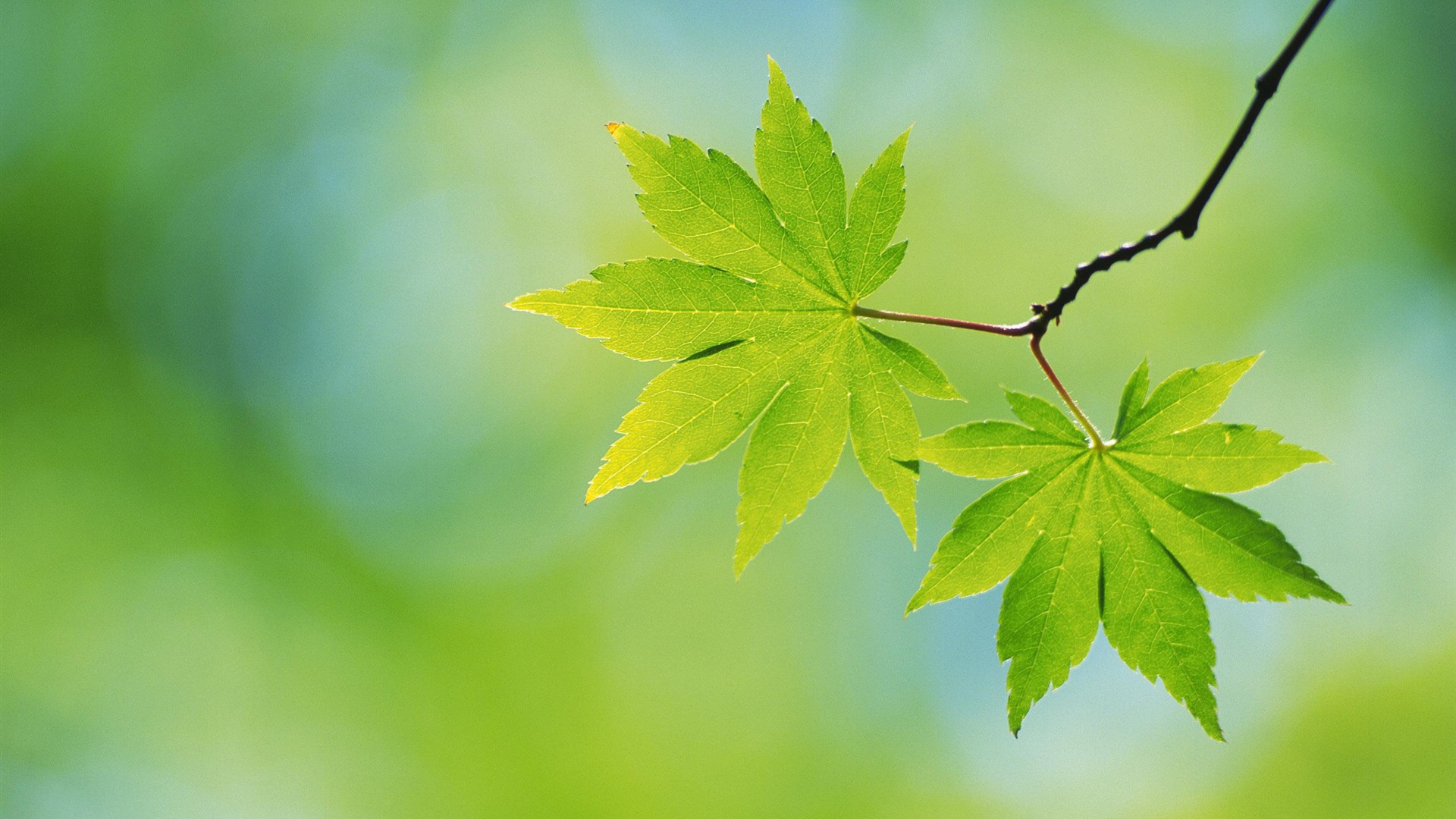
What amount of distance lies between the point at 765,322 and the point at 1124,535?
1.03 m

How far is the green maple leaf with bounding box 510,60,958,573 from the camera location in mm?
2166

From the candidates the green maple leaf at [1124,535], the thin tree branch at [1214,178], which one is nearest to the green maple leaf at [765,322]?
the green maple leaf at [1124,535]

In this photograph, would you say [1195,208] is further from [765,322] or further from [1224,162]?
[765,322]

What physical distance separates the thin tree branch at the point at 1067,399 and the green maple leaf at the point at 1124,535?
0.08 feet

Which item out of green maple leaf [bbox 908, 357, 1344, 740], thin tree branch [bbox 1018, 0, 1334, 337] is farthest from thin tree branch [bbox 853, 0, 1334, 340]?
green maple leaf [bbox 908, 357, 1344, 740]

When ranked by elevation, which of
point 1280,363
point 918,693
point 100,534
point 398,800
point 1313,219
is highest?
point 1313,219

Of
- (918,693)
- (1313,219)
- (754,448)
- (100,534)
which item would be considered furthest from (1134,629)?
(100,534)

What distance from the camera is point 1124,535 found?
2303 millimetres

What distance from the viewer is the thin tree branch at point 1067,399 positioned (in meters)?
2.07

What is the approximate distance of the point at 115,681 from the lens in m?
12.8

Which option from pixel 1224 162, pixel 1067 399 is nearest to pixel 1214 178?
pixel 1224 162

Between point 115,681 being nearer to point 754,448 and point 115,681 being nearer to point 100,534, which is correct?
point 100,534

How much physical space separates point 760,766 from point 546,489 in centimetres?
491

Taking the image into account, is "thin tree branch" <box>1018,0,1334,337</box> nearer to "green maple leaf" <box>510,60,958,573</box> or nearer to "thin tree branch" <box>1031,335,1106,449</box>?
"thin tree branch" <box>1031,335,1106,449</box>
